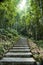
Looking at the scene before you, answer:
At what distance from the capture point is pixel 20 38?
29.6 metres

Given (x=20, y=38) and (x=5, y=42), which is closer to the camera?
(x=5, y=42)

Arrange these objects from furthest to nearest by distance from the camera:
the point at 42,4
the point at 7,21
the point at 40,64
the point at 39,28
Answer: the point at 7,21 < the point at 39,28 < the point at 42,4 < the point at 40,64

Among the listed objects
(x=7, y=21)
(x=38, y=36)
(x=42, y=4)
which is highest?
(x=42, y=4)

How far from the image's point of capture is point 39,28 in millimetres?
22375

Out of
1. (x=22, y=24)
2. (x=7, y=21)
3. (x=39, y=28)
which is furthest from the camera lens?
(x=22, y=24)

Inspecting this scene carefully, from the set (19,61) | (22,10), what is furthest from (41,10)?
(22,10)

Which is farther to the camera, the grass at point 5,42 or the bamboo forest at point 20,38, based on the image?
the grass at point 5,42

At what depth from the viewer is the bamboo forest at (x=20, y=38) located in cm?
820

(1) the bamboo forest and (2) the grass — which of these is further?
(2) the grass

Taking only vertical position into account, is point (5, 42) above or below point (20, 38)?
above

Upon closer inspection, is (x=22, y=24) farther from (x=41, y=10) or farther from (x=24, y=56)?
(x=24, y=56)

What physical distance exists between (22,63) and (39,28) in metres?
15.2

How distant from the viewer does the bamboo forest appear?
8.20 metres

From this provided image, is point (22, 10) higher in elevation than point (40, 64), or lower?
higher
